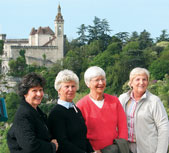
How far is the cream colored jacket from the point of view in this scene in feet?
12.1

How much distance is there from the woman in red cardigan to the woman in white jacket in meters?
0.17

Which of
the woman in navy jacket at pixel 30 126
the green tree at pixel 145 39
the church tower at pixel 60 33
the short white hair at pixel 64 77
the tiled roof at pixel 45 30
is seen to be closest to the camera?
the woman in navy jacket at pixel 30 126

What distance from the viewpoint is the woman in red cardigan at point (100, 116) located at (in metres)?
3.60

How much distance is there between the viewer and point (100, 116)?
11.8 ft

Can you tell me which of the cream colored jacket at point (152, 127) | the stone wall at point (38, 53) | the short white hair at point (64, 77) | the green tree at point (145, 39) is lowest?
the cream colored jacket at point (152, 127)

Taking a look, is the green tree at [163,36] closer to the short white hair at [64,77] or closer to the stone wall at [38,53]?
the stone wall at [38,53]

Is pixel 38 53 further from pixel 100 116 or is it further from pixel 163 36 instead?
pixel 100 116

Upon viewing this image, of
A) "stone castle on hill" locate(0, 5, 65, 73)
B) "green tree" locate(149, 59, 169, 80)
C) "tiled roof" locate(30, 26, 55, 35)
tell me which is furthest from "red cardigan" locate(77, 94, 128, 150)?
"tiled roof" locate(30, 26, 55, 35)

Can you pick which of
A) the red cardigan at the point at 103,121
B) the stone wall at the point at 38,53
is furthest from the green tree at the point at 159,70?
the red cardigan at the point at 103,121

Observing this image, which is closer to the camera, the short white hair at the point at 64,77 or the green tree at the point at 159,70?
the short white hair at the point at 64,77

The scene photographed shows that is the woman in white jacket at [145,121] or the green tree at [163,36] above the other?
the green tree at [163,36]

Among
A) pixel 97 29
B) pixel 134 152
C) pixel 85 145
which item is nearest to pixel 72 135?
pixel 85 145

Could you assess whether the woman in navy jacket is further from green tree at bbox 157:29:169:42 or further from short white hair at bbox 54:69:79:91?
green tree at bbox 157:29:169:42

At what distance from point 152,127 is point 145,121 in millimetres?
79
